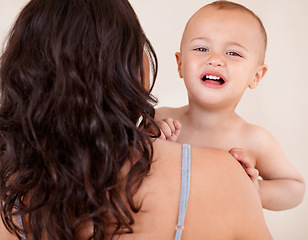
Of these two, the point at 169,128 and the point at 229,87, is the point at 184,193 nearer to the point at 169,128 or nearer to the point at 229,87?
the point at 169,128

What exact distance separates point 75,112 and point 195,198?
320 millimetres

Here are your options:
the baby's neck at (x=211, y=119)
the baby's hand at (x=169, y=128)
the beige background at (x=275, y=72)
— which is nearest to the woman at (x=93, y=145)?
the baby's hand at (x=169, y=128)

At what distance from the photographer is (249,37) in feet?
4.58

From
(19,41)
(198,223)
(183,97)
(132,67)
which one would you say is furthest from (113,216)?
(183,97)

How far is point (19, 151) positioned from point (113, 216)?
0.25 meters

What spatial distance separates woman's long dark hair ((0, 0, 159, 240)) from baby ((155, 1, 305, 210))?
0.49 metres

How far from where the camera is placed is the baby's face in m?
1.35

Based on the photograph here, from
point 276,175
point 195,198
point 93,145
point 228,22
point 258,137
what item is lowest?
point 276,175

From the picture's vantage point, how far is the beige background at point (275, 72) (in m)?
2.14

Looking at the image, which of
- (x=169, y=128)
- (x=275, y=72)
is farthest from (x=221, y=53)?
(x=275, y=72)

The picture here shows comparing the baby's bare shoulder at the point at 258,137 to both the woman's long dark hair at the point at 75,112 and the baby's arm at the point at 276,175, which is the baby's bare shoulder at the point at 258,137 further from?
the woman's long dark hair at the point at 75,112

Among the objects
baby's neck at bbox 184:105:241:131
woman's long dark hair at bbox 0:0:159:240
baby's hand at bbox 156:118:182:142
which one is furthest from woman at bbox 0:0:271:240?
baby's neck at bbox 184:105:241:131

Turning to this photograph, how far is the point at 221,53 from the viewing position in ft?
4.48

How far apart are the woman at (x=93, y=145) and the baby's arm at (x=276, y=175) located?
495 millimetres
